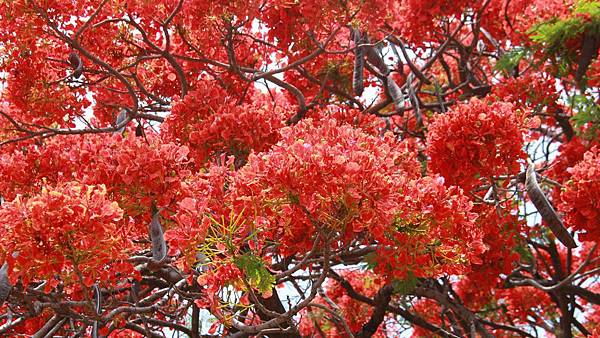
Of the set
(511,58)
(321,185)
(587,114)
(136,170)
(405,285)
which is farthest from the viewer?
(511,58)

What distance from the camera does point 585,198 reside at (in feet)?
15.5

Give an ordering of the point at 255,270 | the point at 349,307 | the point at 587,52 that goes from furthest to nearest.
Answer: the point at 349,307
the point at 587,52
the point at 255,270

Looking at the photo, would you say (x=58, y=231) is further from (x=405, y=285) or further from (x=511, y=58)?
(x=511, y=58)

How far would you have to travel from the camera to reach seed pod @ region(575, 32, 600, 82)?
6.34m

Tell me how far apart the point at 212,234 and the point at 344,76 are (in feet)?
12.2

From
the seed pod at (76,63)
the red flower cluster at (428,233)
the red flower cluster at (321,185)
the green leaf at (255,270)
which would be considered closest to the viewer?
the red flower cluster at (321,185)

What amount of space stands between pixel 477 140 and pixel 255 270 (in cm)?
221

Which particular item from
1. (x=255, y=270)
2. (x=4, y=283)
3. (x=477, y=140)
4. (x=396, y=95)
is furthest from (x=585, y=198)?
(x=4, y=283)

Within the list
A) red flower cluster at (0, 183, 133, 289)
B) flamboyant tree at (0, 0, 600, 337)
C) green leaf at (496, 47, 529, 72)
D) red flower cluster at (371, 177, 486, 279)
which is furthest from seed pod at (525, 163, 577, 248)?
green leaf at (496, 47, 529, 72)

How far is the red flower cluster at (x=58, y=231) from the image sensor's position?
2.96 metres

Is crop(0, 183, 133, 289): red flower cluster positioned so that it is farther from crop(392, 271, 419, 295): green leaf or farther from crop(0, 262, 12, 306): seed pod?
crop(392, 271, 419, 295): green leaf

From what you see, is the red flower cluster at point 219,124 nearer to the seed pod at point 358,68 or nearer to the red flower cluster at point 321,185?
the seed pod at point 358,68

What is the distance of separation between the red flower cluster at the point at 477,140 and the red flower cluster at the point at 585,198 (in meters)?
0.38

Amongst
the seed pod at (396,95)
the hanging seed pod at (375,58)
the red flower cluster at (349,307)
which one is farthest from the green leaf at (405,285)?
the red flower cluster at (349,307)
